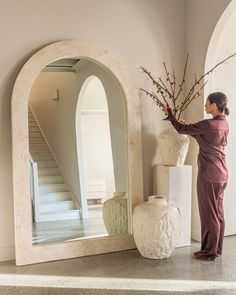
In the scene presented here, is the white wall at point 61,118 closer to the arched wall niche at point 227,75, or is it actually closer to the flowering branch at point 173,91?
the flowering branch at point 173,91

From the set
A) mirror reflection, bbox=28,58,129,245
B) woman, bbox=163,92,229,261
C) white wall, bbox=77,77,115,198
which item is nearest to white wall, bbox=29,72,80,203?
mirror reflection, bbox=28,58,129,245

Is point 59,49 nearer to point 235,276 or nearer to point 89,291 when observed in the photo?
point 89,291

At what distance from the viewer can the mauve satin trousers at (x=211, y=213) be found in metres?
3.61

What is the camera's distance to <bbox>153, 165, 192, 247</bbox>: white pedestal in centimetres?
388

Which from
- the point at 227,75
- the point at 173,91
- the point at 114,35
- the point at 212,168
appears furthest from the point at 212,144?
the point at 114,35

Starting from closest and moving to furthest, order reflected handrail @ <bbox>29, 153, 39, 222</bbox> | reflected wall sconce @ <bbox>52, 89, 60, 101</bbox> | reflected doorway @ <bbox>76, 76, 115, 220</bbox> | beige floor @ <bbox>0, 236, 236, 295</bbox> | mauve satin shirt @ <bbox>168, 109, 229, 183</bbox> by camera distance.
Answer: beige floor @ <bbox>0, 236, 236, 295</bbox> → mauve satin shirt @ <bbox>168, 109, 229, 183</bbox> → reflected handrail @ <bbox>29, 153, 39, 222</bbox> → reflected wall sconce @ <bbox>52, 89, 60, 101</bbox> → reflected doorway @ <bbox>76, 76, 115, 220</bbox>

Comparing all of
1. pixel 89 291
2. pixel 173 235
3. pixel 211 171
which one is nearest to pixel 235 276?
pixel 173 235

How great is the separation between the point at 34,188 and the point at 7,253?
66 centimetres

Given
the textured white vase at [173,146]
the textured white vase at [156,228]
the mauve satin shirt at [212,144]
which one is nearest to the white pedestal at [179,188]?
the textured white vase at [173,146]

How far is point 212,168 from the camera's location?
3592 mm

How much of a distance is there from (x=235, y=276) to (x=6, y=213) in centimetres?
211

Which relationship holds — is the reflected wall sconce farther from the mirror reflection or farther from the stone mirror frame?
the stone mirror frame

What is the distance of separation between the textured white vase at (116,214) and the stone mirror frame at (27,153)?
0.06 metres

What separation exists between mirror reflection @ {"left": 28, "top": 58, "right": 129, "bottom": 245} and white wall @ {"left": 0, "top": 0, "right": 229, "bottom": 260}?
0.25m
